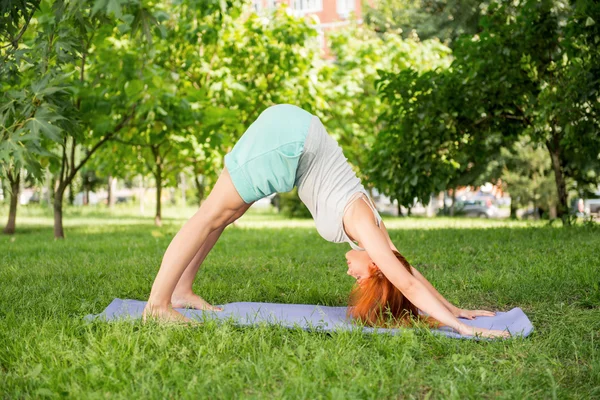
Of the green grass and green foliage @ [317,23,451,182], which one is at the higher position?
green foliage @ [317,23,451,182]

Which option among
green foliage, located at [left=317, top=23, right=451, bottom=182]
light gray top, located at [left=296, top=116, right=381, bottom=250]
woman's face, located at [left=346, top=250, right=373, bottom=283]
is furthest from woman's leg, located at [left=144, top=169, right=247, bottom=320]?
green foliage, located at [left=317, top=23, right=451, bottom=182]

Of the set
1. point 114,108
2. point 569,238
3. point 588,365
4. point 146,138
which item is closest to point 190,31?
point 146,138

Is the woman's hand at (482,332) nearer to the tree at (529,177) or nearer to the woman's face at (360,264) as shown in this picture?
the woman's face at (360,264)

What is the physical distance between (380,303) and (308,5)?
4238 centimetres

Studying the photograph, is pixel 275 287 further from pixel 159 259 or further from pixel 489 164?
pixel 489 164

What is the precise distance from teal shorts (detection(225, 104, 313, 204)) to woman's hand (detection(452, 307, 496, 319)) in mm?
1273

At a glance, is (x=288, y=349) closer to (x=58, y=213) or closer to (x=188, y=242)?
(x=188, y=242)

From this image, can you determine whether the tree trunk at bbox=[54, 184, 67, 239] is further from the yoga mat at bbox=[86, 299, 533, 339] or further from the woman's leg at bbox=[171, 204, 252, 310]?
the woman's leg at bbox=[171, 204, 252, 310]

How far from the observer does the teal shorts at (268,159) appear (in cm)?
372

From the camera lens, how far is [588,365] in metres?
2.98

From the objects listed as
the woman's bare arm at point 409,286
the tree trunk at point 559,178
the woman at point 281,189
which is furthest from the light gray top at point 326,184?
the tree trunk at point 559,178

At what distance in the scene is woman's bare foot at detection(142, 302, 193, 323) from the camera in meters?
3.62

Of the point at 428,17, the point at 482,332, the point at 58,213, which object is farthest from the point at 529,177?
the point at 482,332

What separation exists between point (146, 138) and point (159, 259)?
5.88 m
